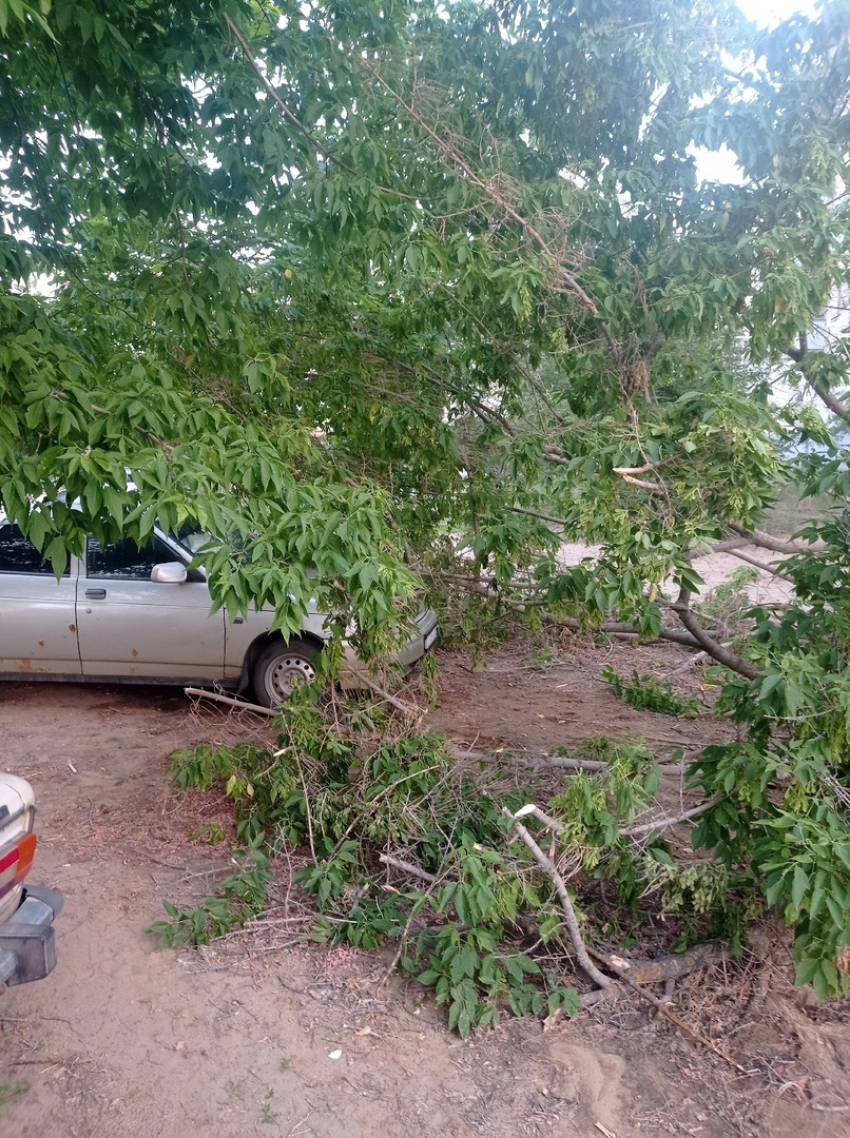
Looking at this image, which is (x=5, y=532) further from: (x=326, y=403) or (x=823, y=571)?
(x=823, y=571)

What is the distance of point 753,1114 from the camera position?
3.08 metres

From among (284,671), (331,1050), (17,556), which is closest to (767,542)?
(331,1050)

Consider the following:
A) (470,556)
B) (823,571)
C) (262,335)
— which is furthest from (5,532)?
→ (823,571)

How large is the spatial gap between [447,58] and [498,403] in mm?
2035

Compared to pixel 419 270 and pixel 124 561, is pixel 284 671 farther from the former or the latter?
pixel 419 270

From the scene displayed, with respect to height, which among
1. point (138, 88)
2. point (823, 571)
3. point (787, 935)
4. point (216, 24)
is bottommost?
point (787, 935)

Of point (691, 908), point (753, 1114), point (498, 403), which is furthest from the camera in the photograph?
point (498, 403)

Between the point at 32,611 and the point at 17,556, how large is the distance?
47cm

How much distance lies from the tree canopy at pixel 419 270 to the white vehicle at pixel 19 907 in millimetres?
955

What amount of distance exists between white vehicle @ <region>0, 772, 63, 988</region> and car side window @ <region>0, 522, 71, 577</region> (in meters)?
3.98

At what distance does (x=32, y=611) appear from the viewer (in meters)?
6.72

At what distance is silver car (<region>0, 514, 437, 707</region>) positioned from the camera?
674cm

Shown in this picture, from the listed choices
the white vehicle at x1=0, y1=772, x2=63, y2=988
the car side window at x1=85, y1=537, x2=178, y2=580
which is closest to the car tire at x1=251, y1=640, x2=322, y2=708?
the car side window at x1=85, y1=537, x2=178, y2=580

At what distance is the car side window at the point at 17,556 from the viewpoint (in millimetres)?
6781
